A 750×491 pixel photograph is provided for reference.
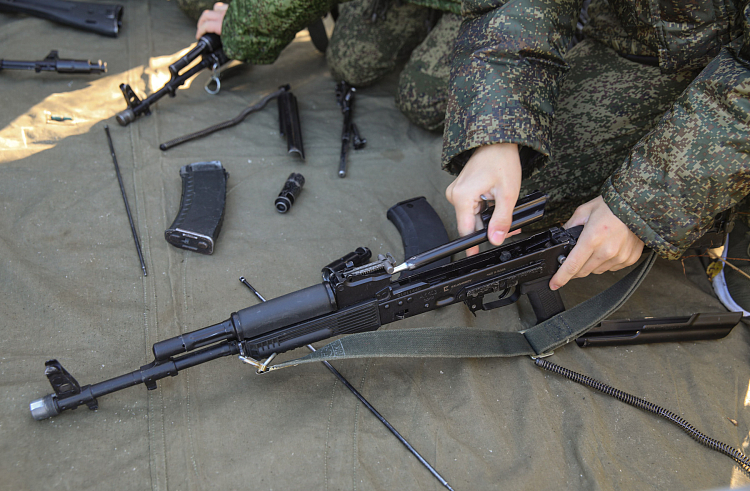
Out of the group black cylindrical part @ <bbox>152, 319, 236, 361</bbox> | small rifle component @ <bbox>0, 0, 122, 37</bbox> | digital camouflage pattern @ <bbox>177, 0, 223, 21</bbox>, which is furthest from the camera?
digital camouflage pattern @ <bbox>177, 0, 223, 21</bbox>

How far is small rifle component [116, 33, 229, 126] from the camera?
11.0 ft

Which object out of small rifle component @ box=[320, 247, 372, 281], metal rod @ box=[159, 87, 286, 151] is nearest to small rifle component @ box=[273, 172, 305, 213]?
small rifle component @ box=[320, 247, 372, 281]

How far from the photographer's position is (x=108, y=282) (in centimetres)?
247

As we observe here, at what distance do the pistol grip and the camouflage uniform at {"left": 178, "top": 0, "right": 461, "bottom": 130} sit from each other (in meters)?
1.68

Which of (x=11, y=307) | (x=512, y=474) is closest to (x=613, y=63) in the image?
(x=512, y=474)

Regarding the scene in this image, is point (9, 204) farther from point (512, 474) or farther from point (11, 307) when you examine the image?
point (512, 474)

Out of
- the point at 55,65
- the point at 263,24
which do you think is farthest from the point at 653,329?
the point at 55,65

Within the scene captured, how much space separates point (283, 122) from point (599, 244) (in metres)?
2.32

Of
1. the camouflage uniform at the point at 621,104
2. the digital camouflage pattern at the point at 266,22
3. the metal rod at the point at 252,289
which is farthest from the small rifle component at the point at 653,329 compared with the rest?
the digital camouflage pattern at the point at 266,22

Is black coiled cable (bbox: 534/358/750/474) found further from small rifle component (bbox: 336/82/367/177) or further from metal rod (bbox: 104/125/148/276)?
metal rod (bbox: 104/125/148/276)

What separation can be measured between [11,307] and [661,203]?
283 centimetres

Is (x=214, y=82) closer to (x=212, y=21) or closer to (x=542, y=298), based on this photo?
(x=212, y=21)

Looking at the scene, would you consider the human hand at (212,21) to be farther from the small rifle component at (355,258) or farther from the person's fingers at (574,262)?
the person's fingers at (574,262)

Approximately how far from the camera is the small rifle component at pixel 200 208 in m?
2.65
